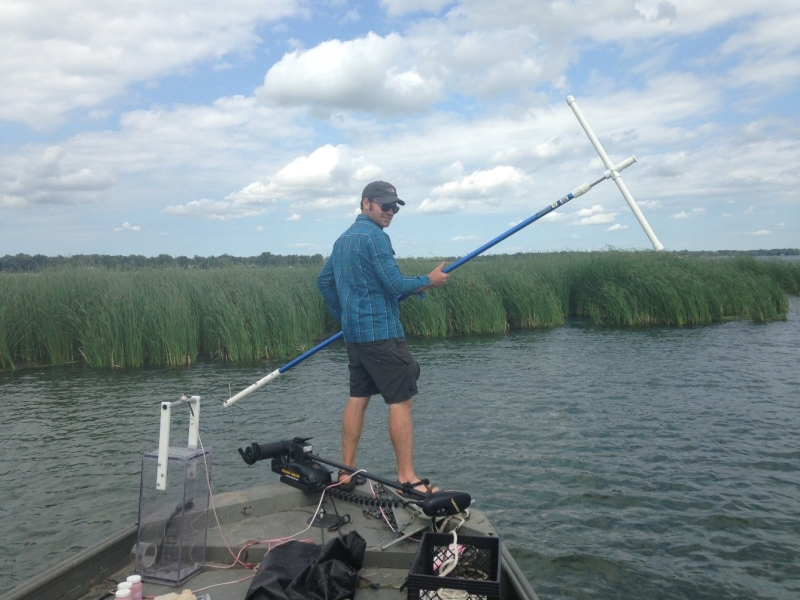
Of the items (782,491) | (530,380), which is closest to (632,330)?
(530,380)

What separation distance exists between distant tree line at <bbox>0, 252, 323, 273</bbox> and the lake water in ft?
15.4

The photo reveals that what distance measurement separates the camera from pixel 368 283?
4477mm

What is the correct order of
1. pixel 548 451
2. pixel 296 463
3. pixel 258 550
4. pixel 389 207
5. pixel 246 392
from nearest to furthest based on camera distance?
pixel 258 550 → pixel 296 463 → pixel 389 207 → pixel 246 392 → pixel 548 451

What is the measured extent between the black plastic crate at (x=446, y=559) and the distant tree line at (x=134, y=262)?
15.1 m

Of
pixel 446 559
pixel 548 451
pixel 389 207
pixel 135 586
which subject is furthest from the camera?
pixel 548 451

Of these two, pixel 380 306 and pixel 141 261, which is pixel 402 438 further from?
pixel 141 261

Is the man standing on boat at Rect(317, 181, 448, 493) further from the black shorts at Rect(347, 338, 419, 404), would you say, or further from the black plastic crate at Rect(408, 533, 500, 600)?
the black plastic crate at Rect(408, 533, 500, 600)

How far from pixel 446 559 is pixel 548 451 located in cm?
442

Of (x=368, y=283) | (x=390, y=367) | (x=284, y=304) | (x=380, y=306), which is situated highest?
(x=284, y=304)

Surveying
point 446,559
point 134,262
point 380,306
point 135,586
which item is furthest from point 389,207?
point 134,262

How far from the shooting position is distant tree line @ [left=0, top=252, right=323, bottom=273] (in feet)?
57.3

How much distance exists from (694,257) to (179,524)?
69.8 feet

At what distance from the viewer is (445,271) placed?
4.63 m

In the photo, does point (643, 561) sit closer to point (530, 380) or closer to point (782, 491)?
point (782, 491)
